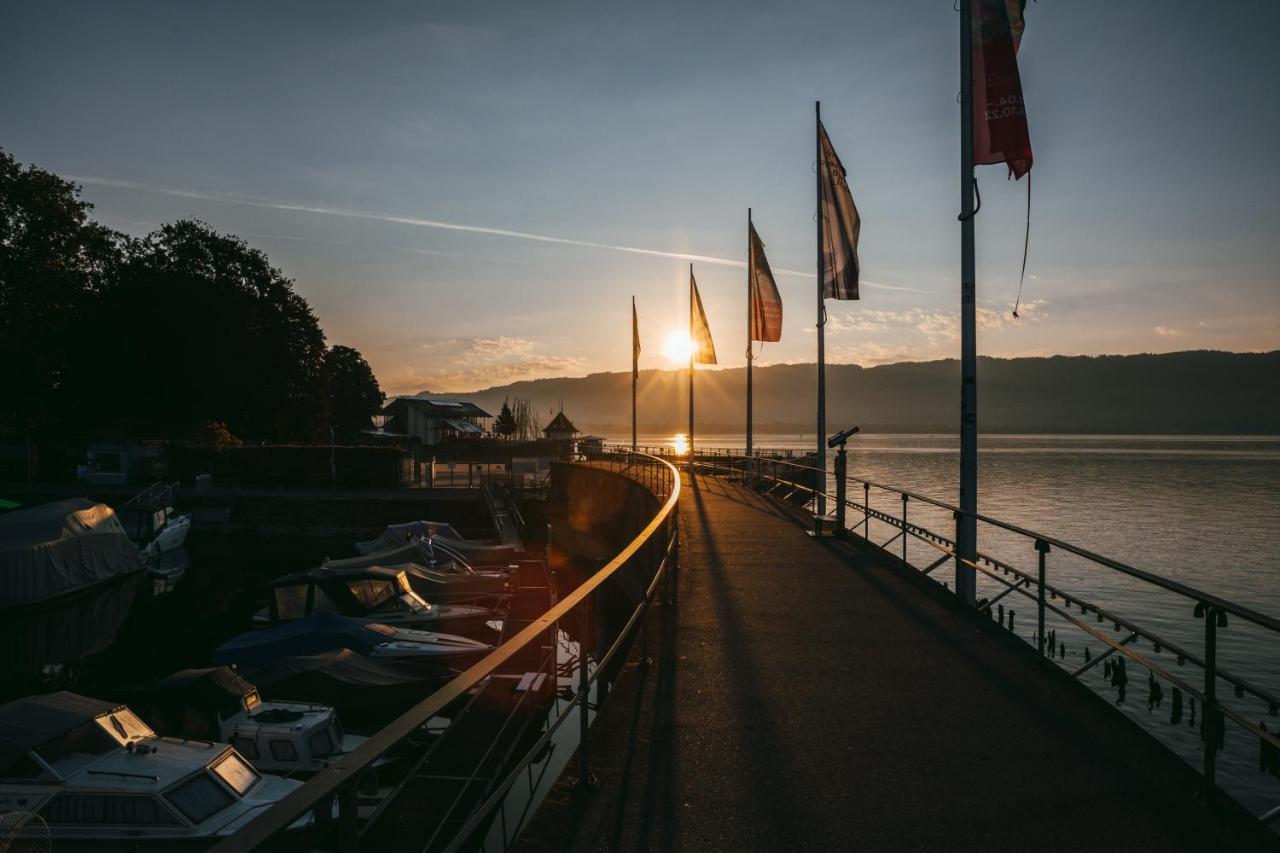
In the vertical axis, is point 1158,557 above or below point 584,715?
below

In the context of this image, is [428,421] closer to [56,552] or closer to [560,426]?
[560,426]

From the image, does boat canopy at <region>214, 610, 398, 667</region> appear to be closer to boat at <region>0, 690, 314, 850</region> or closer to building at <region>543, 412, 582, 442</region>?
boat at <region>0, 690, 314, 850</region>

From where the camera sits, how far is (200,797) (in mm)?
10062

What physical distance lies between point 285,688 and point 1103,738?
43.4 feet

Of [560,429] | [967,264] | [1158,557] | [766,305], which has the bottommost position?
[1158,557]

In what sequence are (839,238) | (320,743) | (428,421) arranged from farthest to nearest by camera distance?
1. (428,421)
2. (839,238)
3. (320,743)

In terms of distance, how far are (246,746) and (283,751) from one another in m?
0.61

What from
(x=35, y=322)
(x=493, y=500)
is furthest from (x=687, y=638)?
(x=35, y=322)

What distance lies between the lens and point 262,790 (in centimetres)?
1076

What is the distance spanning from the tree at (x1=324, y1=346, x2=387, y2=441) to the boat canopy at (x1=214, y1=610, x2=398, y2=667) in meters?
78.8

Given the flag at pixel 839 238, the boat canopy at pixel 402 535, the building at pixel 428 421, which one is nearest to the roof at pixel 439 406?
the building at pixel 428 421

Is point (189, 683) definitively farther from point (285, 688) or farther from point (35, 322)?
point (35, 322)

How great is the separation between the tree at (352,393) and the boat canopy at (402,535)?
6230 centimetres

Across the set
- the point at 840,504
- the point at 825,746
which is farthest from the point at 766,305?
the point at 825,746
